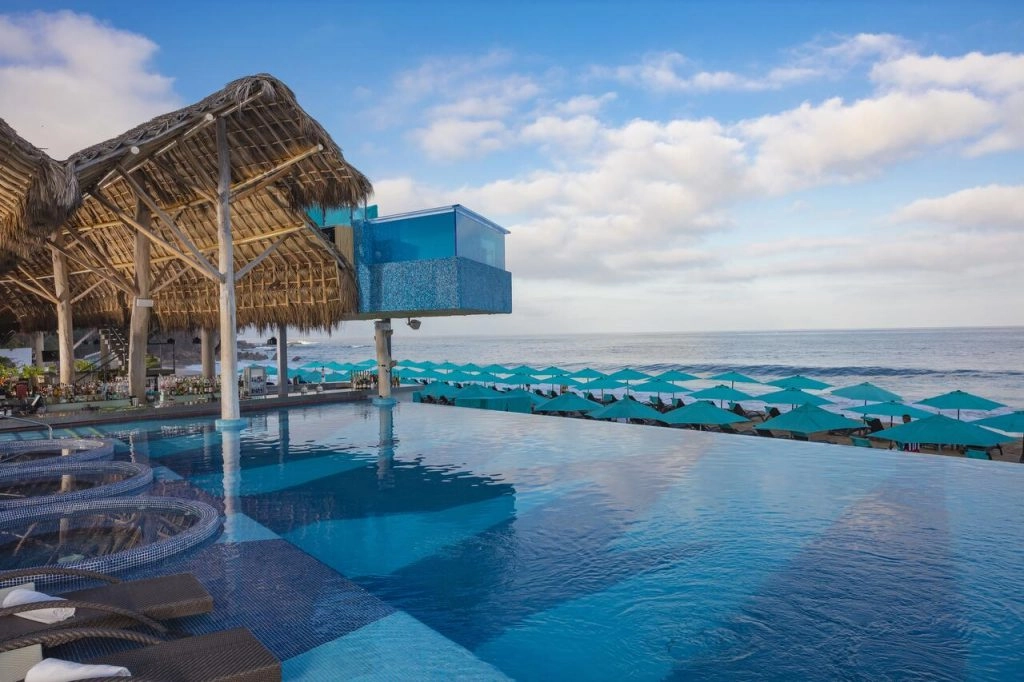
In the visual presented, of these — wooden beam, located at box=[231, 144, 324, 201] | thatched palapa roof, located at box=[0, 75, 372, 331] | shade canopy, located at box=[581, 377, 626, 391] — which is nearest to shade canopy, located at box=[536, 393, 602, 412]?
thatched palapa roof, located at box=[0, 75, 372, 331]

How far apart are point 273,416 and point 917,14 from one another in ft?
66.5

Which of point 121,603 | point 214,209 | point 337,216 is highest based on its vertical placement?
point 214,209

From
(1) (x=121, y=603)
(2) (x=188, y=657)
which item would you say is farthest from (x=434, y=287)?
(2) (x=188, y=657)

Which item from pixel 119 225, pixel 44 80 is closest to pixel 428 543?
pixel 119 225

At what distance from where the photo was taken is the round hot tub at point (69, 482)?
289 inches

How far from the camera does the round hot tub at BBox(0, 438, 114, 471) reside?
9.95 meters

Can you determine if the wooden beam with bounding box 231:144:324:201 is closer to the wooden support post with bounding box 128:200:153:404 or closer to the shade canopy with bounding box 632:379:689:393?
the wooden support post with bounding box 128:200:153:404

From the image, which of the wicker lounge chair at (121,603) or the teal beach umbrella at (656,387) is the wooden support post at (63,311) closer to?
the wicker lounge chair at (121,603)

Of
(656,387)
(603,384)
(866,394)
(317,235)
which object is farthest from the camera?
(603,384)

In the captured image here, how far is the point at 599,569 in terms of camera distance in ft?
17.1

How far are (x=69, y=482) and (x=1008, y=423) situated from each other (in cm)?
1735

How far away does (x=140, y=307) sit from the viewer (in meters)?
14.2

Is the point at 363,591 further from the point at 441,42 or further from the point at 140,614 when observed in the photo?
the point at 441,42

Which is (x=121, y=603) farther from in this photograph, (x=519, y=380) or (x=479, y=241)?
(x=519, y=380)
